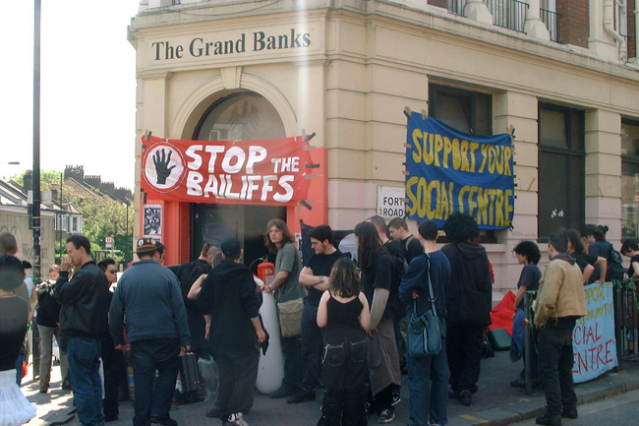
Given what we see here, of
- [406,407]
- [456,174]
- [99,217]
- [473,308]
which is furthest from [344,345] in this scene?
[99,217]

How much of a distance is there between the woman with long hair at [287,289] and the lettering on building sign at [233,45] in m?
3.50

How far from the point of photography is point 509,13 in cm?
1156

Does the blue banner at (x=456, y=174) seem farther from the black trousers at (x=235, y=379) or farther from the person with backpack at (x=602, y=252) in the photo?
the black trousers at (x=235, y=379)

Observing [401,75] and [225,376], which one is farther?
[401,75]

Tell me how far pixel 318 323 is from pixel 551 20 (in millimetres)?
9712

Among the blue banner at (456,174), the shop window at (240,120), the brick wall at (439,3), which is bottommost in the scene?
the blue banner at (456,174)

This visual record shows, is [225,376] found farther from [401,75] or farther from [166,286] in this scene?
[401,75]

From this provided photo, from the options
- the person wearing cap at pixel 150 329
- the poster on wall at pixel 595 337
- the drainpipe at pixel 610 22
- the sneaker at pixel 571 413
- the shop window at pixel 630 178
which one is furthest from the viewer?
the shop window at pixel 630 178

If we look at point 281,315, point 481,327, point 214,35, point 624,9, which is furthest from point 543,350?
point 624,9

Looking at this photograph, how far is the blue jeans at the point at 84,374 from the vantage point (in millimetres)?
5699

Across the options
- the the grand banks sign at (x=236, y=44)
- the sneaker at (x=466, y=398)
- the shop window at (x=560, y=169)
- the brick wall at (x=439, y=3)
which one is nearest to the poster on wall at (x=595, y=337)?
the sneaker at (x=466, y=398)

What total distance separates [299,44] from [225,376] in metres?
5.32

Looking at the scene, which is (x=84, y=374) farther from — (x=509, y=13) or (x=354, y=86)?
(x=509, y=13)

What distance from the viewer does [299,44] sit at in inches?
360
